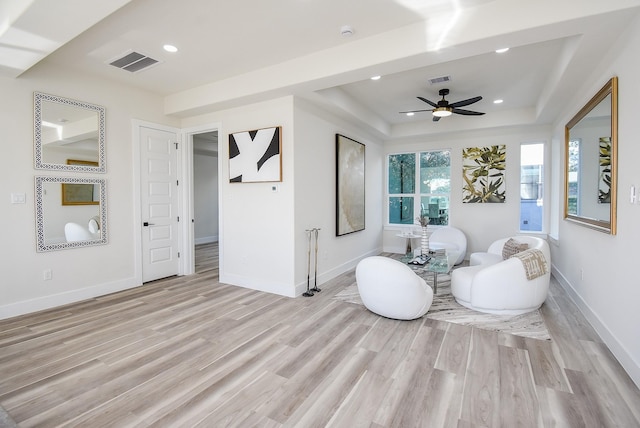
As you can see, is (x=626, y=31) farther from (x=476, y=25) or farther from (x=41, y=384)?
(x=41, y=384)

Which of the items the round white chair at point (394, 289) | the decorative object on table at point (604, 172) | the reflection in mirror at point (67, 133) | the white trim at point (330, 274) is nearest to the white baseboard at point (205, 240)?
the reflection in mirror at point (67, 133)

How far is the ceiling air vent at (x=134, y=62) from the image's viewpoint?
3.42 metres

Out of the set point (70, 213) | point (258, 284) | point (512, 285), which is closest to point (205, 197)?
point (70, 213)

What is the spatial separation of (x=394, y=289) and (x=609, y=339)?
1792mm

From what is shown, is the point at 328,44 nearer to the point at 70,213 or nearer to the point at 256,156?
the point at 256,156

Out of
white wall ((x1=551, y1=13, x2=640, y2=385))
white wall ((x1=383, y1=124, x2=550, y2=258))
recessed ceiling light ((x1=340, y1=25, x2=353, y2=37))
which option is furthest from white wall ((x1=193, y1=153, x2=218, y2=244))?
white wall ((x1=551, y1=13, x2=640, y2=385))

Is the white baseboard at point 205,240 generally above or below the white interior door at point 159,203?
below

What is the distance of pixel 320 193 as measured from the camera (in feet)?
15.1

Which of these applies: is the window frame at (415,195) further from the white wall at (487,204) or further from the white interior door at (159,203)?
the white interior door at (159,203)

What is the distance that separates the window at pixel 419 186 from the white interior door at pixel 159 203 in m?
4.57

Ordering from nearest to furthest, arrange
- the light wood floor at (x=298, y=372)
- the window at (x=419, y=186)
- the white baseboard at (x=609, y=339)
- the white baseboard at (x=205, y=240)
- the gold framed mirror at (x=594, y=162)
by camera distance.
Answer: the light wood floor at (x=298, y=372)
the white baseboard at (x=609, y=339)
the gold framed mirror at (x=594, y=162)
the window at (x=419, y=186)
the white baseboard at (x=205, y=240)

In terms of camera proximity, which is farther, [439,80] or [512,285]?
[439,80]

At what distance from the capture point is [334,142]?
4953 mm

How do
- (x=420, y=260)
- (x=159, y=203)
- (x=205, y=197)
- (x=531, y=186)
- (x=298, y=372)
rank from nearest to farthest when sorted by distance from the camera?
(x=298, y=372) → (x=420, y=260) → (x=159, y=203) → (x=531, y=186) → (x=205, y=197)
